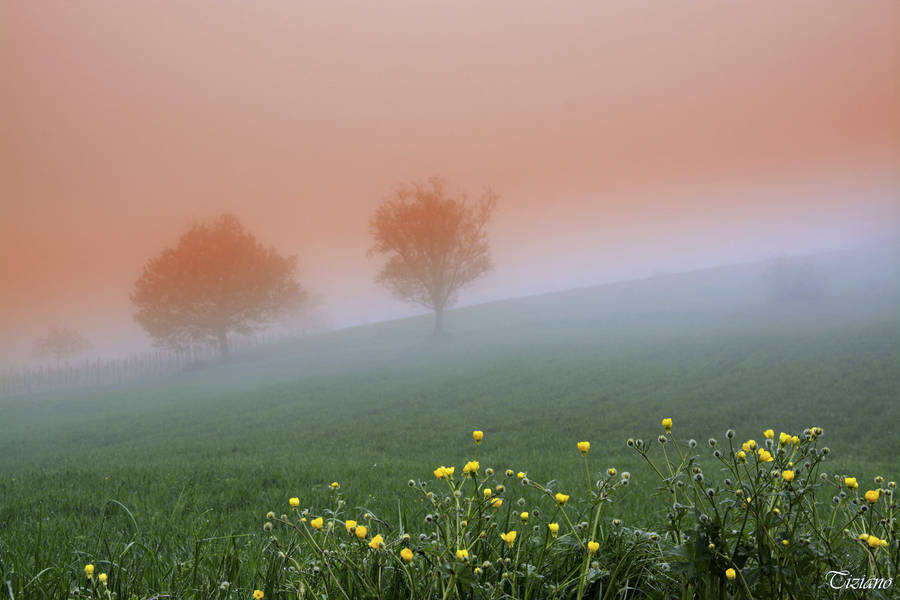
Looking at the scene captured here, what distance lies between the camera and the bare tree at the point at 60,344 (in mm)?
72750

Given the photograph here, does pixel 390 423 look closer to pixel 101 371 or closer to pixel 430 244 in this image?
pixel 430 244

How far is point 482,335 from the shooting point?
44.9 m

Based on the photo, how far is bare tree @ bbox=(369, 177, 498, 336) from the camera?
138ft

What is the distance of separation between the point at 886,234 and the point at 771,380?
57.9m

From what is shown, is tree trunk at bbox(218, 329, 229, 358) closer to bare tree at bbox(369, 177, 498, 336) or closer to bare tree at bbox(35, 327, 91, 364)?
bare tree at bbox(369, 177, 498, 336)

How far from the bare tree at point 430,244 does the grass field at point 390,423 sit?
5.13 metres

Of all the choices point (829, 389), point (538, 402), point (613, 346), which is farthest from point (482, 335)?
point (829, 389)

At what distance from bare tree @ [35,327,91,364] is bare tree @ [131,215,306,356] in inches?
1565

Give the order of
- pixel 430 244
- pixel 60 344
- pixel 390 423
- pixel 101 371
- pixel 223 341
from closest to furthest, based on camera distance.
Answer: pixel 390 423 < pixel 430 244 < pixel 223 341 < pixel 101 371 < pixel 60 344

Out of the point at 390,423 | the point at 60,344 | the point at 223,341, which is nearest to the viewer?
the point at 390,423

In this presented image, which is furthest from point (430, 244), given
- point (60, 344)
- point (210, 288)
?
point (60, 344)

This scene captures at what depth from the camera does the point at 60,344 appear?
7344 centimetres

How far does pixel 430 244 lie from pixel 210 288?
20819 millimetres

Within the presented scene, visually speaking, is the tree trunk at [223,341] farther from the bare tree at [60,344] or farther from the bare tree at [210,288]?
the bare tree at [60,344]
